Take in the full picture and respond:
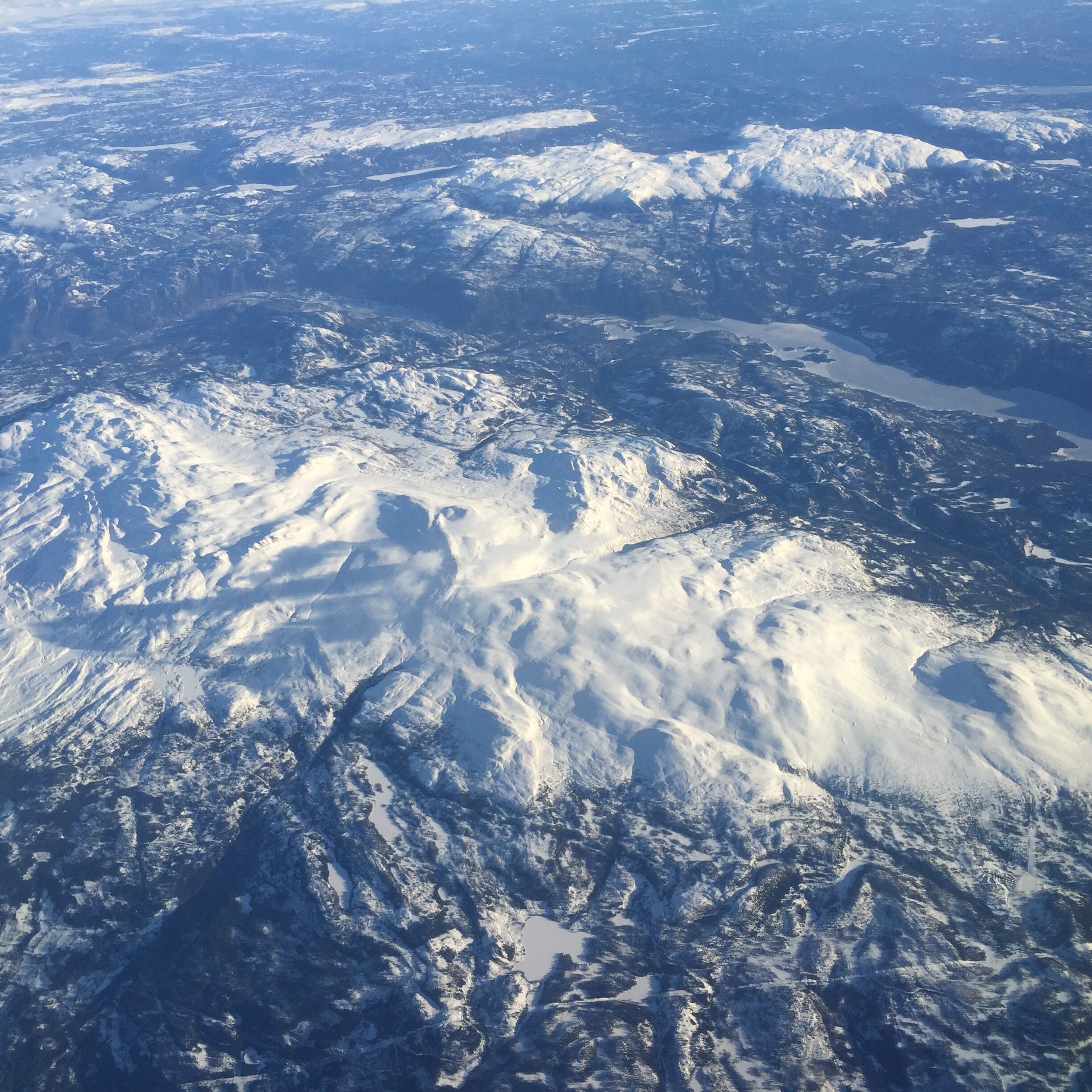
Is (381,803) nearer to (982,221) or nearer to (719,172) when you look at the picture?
(982,221)

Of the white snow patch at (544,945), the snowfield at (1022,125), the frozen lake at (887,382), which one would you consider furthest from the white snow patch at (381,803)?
the snowfield at (1022,125)

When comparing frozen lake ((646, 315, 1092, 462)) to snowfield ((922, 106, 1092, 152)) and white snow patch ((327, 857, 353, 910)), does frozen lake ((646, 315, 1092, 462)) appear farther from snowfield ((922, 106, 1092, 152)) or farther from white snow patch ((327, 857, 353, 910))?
snowfield ((922, 106, 1092, 152))

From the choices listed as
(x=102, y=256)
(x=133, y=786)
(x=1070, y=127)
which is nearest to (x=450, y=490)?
(x=133, y=786)

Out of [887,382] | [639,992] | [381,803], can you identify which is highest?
[381,803]

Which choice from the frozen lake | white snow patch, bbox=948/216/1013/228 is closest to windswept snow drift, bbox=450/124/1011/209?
white snow patch, bbox=948/216/1013/228

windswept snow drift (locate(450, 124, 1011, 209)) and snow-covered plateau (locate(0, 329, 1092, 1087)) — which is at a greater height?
windswept snow drift (locate(450, 124, 1011, 209))

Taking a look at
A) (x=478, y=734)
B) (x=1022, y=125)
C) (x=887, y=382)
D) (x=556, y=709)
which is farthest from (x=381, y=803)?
(x=1022, y=125)
